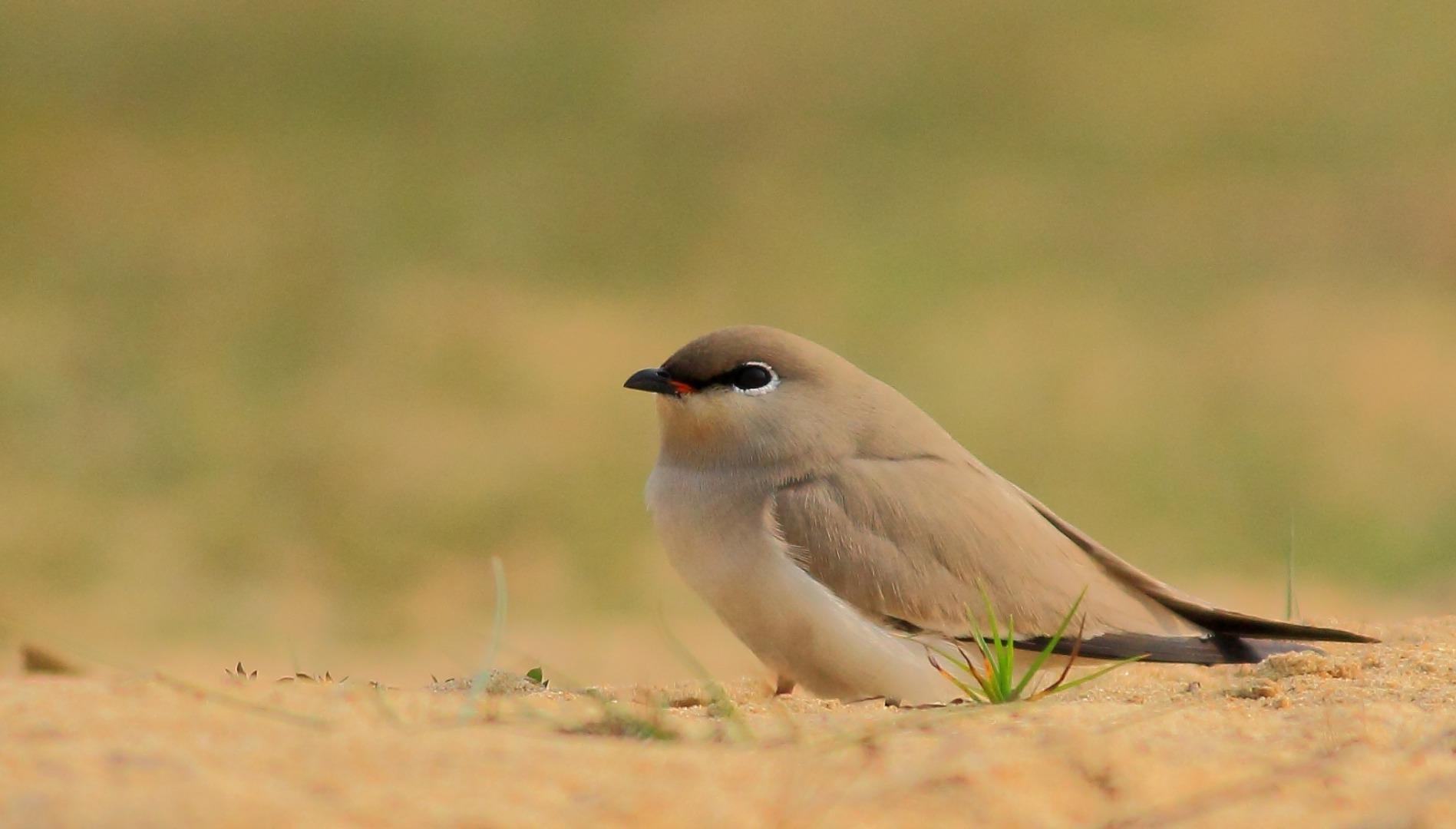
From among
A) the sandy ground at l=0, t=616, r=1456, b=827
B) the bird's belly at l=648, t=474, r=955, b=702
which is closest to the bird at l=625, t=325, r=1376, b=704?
the bird's belly at l=648, t=474, r=955, b=702

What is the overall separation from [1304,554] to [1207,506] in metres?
1.01

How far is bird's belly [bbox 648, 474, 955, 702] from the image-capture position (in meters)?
4.91

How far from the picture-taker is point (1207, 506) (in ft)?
43.2

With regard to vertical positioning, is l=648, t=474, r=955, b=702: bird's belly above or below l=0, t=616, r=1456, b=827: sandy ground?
below

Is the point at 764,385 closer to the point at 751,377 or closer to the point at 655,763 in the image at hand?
the point at 751,377

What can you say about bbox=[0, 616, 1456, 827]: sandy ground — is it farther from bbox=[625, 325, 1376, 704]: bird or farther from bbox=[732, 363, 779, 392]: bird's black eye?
bbox=[732, 363, 779, 392]: bird's black eye

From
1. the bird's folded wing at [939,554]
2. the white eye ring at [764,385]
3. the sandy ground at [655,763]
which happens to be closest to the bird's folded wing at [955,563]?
the bird's folded wing at [939,554]

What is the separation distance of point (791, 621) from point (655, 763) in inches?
90.7

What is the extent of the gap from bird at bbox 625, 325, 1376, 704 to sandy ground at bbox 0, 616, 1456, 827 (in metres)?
1.36

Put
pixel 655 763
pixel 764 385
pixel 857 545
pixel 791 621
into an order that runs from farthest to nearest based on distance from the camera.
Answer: pixel 764 385 < pixel 857 545 < pixel 791 621 < pixel 655 763

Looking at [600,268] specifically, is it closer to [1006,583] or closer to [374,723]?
[1006,583]

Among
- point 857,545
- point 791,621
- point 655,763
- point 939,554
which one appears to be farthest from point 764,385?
point 655,763

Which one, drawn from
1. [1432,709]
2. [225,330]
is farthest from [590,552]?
[1432,709]

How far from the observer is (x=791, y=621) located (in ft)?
16.2
